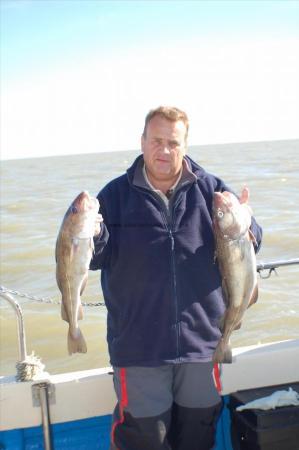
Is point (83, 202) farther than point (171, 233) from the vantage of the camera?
No

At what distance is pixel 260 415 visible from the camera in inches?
134

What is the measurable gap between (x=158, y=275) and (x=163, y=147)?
694mm

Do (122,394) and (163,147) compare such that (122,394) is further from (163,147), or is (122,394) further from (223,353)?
(163,147)

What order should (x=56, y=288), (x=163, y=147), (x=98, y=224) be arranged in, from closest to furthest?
1. (x=98, y=224)
2. (x=163, y=147)
3. (x=56, y=288)

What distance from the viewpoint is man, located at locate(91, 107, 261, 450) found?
310 centimetres

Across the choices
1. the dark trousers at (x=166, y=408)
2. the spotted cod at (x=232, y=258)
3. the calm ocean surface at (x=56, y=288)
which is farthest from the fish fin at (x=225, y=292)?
the calm ocean surface at (x=56, y=288)

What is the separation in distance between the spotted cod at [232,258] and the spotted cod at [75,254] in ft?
2.18

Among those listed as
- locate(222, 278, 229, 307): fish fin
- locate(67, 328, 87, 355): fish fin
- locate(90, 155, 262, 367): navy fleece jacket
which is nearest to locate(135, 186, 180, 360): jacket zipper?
locate(90, 155, 262, 367): navy fleece jacket

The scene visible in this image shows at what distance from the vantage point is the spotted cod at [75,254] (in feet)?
9.35

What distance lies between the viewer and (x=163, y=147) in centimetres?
318

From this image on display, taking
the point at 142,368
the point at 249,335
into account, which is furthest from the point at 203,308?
the point at 249,335

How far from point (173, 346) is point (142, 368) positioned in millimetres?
202

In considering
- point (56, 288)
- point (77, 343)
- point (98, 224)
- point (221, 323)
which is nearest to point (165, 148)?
point (98, 224)

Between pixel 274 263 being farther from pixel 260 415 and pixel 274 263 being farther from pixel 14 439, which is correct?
pixel 14 439
